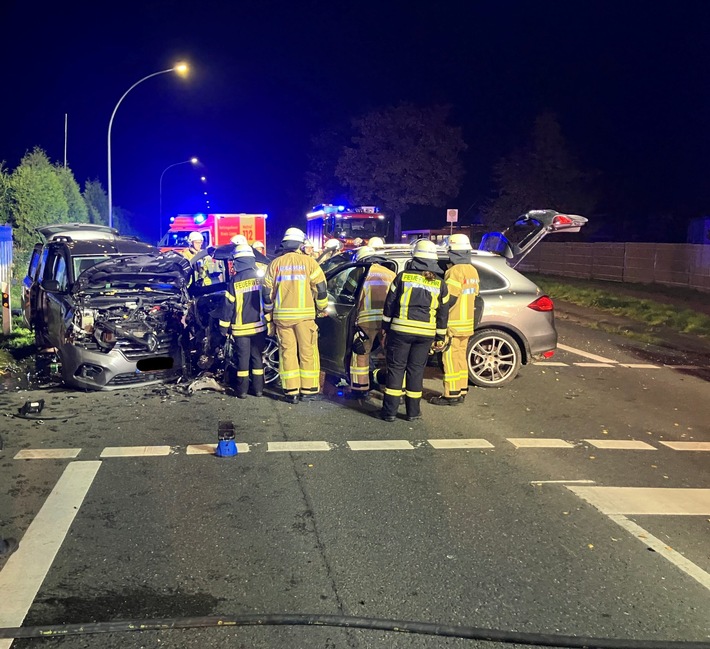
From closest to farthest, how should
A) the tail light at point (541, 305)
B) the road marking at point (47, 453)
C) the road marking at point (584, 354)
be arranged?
the road marking at point (47, 453) → the tail light at point (541, 305) → the road marking at point (584, 354)

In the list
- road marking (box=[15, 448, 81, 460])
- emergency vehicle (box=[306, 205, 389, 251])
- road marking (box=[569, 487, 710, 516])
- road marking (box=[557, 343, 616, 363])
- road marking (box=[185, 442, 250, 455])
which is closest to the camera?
road marking (box=[569, 487, 710, 516])

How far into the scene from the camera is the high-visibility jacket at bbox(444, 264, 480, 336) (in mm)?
7453

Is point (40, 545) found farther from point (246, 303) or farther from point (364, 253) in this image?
point (364, 253)

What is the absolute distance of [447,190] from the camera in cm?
4584

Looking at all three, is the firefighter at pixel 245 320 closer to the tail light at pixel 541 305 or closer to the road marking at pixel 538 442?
the road marking at pixel 538 442

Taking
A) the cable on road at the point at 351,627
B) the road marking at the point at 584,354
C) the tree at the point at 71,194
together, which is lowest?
the cable on road at the point at 351,627

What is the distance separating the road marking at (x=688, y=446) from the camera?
6.28 m

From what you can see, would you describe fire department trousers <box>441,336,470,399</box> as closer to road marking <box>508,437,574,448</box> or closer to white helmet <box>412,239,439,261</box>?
white helmet <box>412,239,439,261</box>

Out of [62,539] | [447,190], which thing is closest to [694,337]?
[62,539]

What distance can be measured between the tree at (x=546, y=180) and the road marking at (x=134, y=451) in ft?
113

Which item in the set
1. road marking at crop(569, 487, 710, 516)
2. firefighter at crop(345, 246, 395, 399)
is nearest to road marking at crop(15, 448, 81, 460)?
firefighter at crop(345, 246, 395, 399)

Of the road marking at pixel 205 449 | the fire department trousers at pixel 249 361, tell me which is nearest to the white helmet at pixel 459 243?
the fire department trousers at pixel 249 361

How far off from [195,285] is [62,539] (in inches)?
225

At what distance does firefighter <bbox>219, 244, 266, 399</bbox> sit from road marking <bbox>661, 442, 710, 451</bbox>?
4240mm
